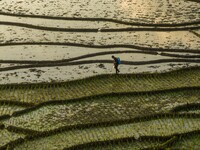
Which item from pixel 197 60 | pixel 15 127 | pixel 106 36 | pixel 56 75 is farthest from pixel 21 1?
pixel 15 127

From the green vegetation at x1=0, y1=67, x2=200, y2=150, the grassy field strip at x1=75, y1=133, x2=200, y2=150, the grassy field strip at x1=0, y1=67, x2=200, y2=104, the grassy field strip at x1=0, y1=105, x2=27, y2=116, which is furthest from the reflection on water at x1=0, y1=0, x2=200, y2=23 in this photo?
the grassy field strip at x1=75, y1=133, x2=200, y2=150

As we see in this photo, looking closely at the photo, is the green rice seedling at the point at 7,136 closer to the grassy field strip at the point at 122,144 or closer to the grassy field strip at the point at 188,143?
the grassy field strip at the point at 122,144

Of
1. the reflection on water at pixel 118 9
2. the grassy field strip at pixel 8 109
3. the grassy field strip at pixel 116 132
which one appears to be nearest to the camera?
the grassy field strip at pixel 116 132

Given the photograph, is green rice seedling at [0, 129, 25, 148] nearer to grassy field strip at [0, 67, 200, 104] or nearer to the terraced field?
the terraced field

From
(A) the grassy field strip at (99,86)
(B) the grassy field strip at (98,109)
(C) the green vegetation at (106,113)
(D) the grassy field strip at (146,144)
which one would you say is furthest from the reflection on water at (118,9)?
(D) the grassy field strip at (146,144)

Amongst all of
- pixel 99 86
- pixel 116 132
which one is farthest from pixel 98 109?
pixel 99 86

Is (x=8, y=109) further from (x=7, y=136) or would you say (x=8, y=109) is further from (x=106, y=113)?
(x=106, y=113)
